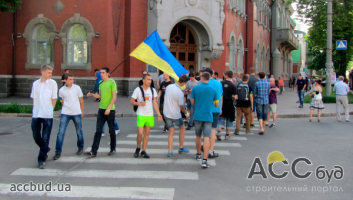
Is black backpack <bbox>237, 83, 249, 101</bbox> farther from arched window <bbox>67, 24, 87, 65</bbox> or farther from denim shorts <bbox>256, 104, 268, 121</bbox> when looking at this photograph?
arched window <bbox>67, 24, 87, 65</bbox>

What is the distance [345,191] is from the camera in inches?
195

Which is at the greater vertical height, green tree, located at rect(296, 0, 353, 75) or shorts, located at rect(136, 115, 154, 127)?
green tree, located at rect(296, 0, 353, 75)

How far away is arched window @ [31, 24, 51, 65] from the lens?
19906mm

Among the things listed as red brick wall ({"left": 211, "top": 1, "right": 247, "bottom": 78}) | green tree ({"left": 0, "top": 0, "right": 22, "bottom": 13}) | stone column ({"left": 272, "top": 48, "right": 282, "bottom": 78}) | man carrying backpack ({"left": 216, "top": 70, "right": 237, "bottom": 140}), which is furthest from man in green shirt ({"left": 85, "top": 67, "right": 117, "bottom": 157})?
stone column ({"left": 272, "top": 48, "right": 282, "bottom": 78})

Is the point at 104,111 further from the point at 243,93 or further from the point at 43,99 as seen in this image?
the point at 243,93

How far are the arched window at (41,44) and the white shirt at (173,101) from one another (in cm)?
1531

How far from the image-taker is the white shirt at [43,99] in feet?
20.1

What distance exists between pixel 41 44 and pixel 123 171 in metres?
16.7

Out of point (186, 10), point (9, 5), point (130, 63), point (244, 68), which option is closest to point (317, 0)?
point (244, 68)

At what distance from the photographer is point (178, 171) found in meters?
5.95

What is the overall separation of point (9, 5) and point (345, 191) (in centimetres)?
1881

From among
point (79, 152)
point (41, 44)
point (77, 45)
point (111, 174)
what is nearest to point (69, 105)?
point (79, 152)

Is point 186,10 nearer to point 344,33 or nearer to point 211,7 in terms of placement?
point 211,7

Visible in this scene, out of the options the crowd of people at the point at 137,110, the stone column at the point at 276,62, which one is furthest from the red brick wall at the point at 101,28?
the stone column at the point at 276,62
